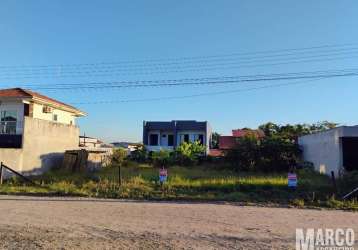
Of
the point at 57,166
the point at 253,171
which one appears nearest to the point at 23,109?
the point at 57,166

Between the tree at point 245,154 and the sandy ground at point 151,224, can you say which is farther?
the tree at point 245,154

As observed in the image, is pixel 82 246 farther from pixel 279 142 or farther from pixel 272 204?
pixel 279 142

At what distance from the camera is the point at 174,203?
49.9 feet

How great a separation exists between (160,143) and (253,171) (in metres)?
23.4

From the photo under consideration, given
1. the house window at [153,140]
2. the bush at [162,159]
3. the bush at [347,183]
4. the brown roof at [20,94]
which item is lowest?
the bush at [347,183]

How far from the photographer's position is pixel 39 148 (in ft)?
90.1

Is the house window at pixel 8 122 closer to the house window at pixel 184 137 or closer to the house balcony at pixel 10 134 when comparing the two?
the house balcony at pixel 10 134

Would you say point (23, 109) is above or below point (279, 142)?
above

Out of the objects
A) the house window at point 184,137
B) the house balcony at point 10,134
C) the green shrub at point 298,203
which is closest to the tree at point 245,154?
the green shrub at point 298,203

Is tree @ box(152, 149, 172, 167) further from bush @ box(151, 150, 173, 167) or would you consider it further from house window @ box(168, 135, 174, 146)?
house window @ box(168, 135, 174, 146)

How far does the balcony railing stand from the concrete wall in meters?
3.93

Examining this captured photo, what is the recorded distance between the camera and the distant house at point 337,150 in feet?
75.8

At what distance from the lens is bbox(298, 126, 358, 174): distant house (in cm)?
2311

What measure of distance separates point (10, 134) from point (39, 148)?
209 inches
